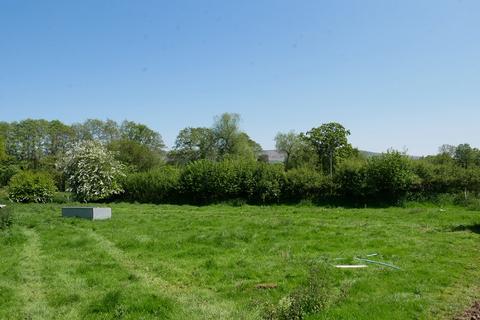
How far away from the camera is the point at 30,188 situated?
38031 millimetres

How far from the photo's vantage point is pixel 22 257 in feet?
40.7

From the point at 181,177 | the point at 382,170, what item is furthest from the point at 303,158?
the point at 382,170

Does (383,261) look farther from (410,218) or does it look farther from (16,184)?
(16,184)

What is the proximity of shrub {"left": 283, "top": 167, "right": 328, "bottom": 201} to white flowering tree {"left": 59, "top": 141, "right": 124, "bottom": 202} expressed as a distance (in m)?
18.0

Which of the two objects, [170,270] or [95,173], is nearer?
[170,270]

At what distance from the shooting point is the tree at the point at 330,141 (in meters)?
66.9

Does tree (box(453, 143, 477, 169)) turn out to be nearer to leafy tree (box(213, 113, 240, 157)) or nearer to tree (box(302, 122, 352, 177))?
tree (box(302, 122, 352, 177))

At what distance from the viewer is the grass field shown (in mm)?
7570

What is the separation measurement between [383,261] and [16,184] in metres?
35.6

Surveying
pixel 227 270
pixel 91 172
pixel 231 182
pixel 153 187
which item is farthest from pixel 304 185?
pixel 227 270

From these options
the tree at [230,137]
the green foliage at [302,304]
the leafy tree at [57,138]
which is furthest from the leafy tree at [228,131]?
the green foliage at [302,304]

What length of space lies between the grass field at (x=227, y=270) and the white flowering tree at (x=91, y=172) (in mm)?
23537

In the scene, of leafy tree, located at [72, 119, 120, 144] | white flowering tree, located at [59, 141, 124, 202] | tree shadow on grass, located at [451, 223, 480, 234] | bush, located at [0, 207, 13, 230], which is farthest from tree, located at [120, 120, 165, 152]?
tree shadow on grass, located at [451, 223, 480, 234]

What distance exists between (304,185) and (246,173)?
531 cm
